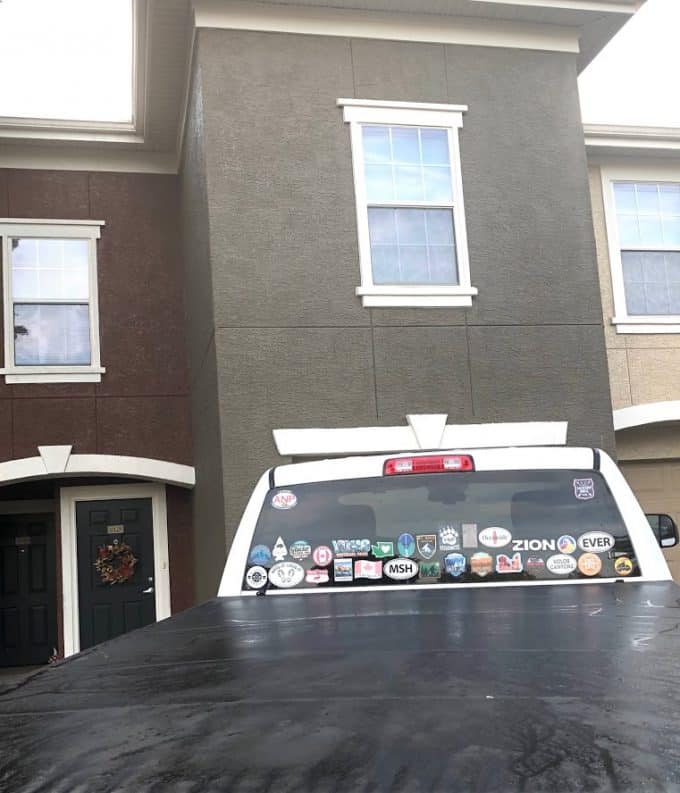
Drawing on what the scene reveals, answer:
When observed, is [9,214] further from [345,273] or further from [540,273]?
[540,273]

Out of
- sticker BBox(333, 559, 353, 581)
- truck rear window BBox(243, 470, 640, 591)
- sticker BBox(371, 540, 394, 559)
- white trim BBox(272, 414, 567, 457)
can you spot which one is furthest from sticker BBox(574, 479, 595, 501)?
white trim BBox(272, 414, 567, 457)

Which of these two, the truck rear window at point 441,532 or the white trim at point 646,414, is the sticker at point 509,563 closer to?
the truck rear window at point 441,532

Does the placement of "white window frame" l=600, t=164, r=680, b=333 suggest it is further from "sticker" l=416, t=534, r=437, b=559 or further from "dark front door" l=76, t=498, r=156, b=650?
"sticker" l=416, t=534, r=437, b=559

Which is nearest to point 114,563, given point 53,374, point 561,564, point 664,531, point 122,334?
point 53,374

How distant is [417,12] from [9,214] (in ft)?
17.9

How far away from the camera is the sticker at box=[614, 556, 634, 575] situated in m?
3.93

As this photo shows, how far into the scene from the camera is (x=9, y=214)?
11227 millimetres

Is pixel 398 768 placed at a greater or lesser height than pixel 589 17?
lesser

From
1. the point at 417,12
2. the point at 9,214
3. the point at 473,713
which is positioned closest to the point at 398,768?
the point at 473,713

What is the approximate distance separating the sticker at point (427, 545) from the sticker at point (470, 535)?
131 millimetres

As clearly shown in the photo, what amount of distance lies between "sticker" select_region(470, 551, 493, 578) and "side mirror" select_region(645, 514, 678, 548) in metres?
1.20

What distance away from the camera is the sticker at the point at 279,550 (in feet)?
13.5

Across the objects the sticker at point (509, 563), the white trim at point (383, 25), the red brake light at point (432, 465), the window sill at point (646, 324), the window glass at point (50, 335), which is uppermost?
the white trim at point (383, 25)

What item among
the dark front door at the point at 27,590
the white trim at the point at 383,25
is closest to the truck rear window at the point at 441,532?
the white trim at the point at 383,25
